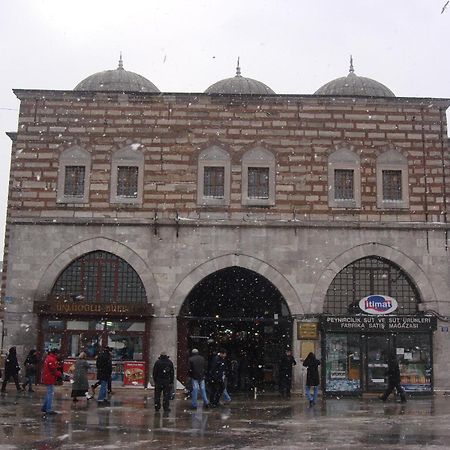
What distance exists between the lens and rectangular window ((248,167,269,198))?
75.9ft

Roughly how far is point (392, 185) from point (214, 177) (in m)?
5.55

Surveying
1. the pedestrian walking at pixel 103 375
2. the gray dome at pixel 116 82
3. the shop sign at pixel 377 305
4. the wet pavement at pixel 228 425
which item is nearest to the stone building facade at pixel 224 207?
the shop sign at pixel 377 305

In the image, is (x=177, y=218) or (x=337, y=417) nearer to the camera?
(x=337, y=417)

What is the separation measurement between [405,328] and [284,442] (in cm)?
1131

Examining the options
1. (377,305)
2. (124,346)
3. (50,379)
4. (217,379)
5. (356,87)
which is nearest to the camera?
(50,379)

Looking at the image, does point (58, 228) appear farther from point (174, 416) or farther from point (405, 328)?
point (405, 328)

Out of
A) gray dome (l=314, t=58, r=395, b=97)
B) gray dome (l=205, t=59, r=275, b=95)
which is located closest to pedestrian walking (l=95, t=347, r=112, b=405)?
gray dome (l=205, t=59, r=275, b=95)

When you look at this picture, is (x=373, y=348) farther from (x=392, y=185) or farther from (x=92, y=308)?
(x=92, y=308)

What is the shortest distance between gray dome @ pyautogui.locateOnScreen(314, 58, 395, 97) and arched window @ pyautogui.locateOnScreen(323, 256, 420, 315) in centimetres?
769

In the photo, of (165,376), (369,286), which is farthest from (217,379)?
(369,286)

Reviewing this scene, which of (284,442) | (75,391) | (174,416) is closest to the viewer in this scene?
(284,442)

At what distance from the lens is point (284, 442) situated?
1192cm

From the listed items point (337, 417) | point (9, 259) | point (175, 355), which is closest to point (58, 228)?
point (9, 259)

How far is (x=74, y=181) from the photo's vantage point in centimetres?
2312
